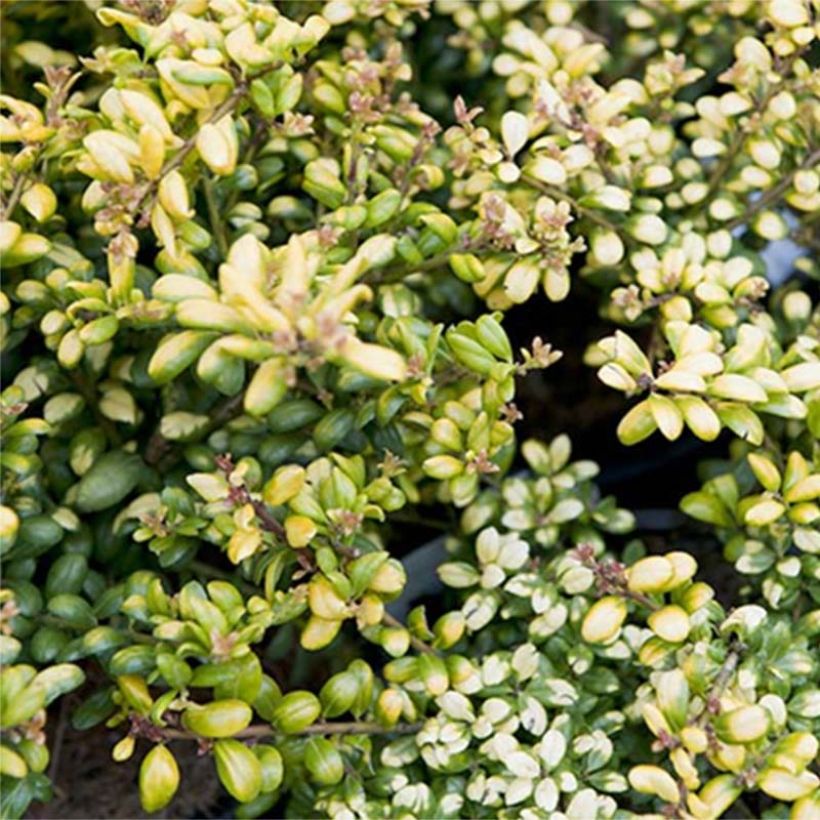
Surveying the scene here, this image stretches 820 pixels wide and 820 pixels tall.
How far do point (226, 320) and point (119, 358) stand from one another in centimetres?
56

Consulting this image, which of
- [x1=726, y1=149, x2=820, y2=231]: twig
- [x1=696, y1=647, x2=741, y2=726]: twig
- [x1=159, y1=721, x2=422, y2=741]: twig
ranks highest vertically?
[x1=726, y1=149, x2=820, y2=231]: twig

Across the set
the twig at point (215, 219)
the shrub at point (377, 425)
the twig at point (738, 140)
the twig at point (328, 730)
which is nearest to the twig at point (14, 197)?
the shrub at point (377, 425)

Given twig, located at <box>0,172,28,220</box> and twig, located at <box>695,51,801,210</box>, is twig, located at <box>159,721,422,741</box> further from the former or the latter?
twig, located at <box>695,51,801,210</box>

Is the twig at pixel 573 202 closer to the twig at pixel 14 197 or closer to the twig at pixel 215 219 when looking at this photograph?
the twig at pixel 215 219

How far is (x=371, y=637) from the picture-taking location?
143 cm

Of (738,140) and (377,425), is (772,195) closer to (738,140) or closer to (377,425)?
(738,140)

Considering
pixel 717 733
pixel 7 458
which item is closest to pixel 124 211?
pixel 7 458

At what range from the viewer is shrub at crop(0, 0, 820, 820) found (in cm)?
126

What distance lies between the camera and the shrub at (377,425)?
4.14ft

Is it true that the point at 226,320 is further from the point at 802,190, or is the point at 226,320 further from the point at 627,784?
the point at 802,190

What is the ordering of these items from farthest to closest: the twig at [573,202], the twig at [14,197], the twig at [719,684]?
the twig at [573,202] → the twig at [14,197] → the twig at [719,684]

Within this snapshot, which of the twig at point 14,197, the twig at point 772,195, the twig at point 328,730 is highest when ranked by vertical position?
the twig at point 14,197

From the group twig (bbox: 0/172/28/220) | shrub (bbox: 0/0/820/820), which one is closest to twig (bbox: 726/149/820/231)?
shrub (bbox: 0/0/820/820)

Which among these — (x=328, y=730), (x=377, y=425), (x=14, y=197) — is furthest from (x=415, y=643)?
(x=14, y=197)
